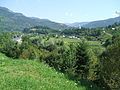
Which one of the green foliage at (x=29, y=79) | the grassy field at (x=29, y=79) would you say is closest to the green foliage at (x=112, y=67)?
the grassy field at (x=29, y=79)

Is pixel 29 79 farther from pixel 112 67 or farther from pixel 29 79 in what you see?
pixel 112 67

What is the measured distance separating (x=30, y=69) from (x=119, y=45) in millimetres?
5826

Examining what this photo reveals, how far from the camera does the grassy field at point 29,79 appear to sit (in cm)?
1516

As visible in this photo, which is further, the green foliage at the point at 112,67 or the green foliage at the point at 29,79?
the green foliage at the point at 112,67

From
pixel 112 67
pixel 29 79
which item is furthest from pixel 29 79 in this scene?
pixel 112 67

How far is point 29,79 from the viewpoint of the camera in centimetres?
1642

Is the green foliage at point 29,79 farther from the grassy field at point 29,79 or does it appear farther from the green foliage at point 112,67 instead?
the green foliage at point 112,67

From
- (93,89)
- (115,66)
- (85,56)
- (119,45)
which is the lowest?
(85,56)

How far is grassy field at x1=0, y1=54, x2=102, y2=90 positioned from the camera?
1516 cm

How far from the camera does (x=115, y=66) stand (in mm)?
19391

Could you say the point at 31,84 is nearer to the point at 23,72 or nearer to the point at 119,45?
the point at 23,72

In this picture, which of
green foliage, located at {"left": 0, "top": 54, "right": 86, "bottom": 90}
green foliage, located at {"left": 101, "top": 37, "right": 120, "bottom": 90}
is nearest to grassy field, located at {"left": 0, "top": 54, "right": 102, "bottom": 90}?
green foliage, located at {"left": 0, "top": 54, "right": 86, "bottom": 90}

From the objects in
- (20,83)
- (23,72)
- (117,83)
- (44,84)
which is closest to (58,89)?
(44,84)

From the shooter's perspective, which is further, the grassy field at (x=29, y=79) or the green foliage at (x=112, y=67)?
the green foliage at (x=112, y=67)
